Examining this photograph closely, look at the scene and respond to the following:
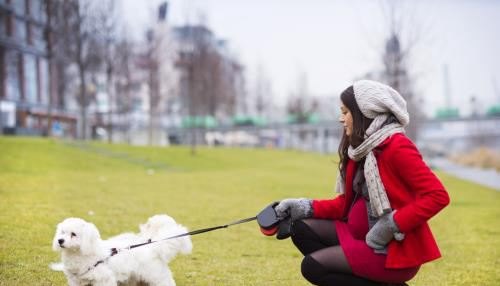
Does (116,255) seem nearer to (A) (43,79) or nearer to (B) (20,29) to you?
(B) (20,29)

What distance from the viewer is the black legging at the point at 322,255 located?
404cm

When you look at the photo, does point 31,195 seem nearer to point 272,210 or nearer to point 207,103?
point 272,210

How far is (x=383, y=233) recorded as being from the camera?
3779 millimetres

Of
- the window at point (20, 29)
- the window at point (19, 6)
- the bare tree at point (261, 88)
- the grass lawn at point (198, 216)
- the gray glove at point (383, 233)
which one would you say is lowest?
the grass lawn at point (198, 216)

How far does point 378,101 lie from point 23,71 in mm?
48155

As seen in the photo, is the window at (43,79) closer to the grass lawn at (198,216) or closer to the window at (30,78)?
the window at (30,78)

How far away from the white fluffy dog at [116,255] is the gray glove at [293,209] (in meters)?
1.05

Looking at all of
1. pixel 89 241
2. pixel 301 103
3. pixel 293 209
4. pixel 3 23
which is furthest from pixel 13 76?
pixel 293 209

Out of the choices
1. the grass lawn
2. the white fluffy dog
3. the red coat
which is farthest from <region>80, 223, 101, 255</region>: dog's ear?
the red coat

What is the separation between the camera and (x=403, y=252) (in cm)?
376

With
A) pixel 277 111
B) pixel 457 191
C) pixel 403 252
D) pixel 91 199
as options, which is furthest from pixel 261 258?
pixel 277 111

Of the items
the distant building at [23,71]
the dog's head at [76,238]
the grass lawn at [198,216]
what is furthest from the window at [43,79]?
the dog's head at [76,238]

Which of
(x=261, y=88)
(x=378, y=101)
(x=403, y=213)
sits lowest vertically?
(x=403, y=213)

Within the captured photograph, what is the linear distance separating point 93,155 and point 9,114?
64.1ft
